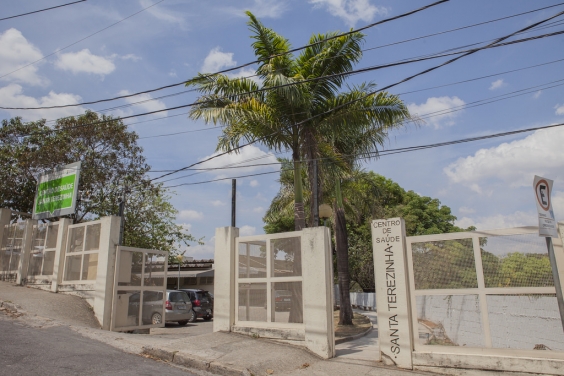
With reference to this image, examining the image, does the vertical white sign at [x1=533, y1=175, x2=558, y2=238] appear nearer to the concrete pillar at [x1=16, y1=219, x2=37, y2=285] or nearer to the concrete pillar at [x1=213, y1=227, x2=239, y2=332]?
the concrete pillar at [x1=213, y1=227, x2=239, y2=332]

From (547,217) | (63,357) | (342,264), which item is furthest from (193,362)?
(342,264)

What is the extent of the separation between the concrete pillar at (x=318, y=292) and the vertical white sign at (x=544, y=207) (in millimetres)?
3832

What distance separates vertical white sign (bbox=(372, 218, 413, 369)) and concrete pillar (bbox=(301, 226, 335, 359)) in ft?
3.16

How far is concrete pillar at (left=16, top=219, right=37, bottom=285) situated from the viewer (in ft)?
50.1

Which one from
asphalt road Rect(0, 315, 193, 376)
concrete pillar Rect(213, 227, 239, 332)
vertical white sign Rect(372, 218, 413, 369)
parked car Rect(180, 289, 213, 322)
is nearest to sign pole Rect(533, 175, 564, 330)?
vertical white sign Rect(372, 218, 413, 369)

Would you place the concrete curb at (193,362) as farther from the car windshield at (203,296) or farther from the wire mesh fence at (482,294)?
the car windshield at (203,296)

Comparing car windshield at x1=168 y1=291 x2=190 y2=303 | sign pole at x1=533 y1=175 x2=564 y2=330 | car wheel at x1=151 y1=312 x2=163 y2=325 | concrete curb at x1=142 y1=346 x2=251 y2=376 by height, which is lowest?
concrete curb at x1=142 y1=346 x2=251 y2=376

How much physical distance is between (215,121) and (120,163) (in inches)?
365

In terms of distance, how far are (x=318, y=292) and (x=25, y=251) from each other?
473 inches

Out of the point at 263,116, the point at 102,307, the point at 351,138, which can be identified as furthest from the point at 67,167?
the point at 351,138

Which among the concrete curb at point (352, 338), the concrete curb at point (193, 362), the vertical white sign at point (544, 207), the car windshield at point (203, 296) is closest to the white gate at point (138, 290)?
the concrete curb at point (193, 362)

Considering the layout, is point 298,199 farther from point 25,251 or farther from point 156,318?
point 25,251

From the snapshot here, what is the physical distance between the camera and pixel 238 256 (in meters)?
10.1

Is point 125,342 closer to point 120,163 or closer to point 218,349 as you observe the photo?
point 218,349
